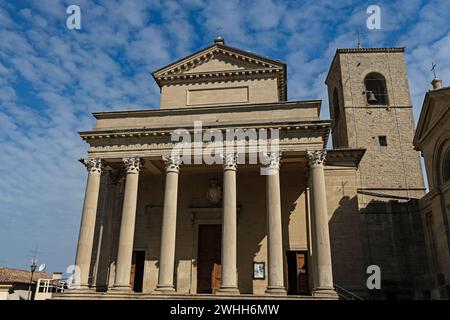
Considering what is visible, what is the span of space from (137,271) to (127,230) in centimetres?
459

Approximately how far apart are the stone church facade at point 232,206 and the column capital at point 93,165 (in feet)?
0.20

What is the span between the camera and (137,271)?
69.5 feet

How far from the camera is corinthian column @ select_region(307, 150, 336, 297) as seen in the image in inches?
619

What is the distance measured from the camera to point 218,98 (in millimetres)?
21828

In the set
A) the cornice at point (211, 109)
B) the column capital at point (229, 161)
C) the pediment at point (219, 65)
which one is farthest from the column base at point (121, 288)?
the pediment at point (219, 65)

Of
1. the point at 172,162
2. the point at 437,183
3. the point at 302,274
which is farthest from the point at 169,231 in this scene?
the point at 437,183

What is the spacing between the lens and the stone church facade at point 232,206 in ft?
56.9

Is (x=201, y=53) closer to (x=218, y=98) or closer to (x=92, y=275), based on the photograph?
(x=218, y=98)

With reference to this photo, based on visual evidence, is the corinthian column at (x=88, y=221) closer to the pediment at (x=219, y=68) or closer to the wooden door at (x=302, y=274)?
the pediment at (x=219, y=68)

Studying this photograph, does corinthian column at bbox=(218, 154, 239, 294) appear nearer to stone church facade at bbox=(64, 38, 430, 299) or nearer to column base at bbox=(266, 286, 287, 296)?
stone church facade at bbox=(64, 38, 430, 299)

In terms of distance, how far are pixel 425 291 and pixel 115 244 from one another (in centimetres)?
1705

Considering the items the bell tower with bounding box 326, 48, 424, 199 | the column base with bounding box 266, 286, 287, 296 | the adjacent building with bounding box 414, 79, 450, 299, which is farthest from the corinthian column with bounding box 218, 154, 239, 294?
the bell tower with bounding box 326, 48, 424, 199

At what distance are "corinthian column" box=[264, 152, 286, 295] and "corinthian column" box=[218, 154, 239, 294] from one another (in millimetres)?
1552
